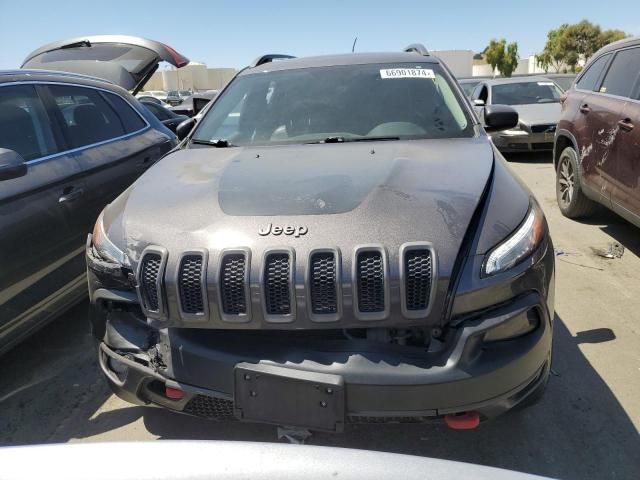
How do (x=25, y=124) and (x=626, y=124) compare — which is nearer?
(x=25, y=124)

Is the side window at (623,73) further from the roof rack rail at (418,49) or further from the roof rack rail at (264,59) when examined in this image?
the roof rack rail at (264,59)

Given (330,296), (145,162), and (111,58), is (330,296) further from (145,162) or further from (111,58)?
(111,58)

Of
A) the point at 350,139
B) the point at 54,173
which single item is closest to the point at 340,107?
the point at 350,139

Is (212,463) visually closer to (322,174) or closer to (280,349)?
(280,349)

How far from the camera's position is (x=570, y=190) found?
5.71 metres

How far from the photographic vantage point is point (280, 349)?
192 cm

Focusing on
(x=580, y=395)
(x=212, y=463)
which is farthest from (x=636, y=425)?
(x=212, y=463)

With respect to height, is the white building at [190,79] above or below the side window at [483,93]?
below

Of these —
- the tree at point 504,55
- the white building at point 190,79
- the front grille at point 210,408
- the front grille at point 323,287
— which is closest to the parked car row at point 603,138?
the front grille at point 323,287

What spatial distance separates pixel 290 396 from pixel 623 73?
15.0 ft

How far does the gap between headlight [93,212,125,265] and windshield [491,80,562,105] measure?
9749mm

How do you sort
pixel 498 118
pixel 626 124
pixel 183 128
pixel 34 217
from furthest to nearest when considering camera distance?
pixel 626 124, pixel 183 128, pixel 498 118, pixel 34 217

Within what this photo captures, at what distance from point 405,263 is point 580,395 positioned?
1.56m

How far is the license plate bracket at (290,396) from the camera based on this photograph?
180cm
